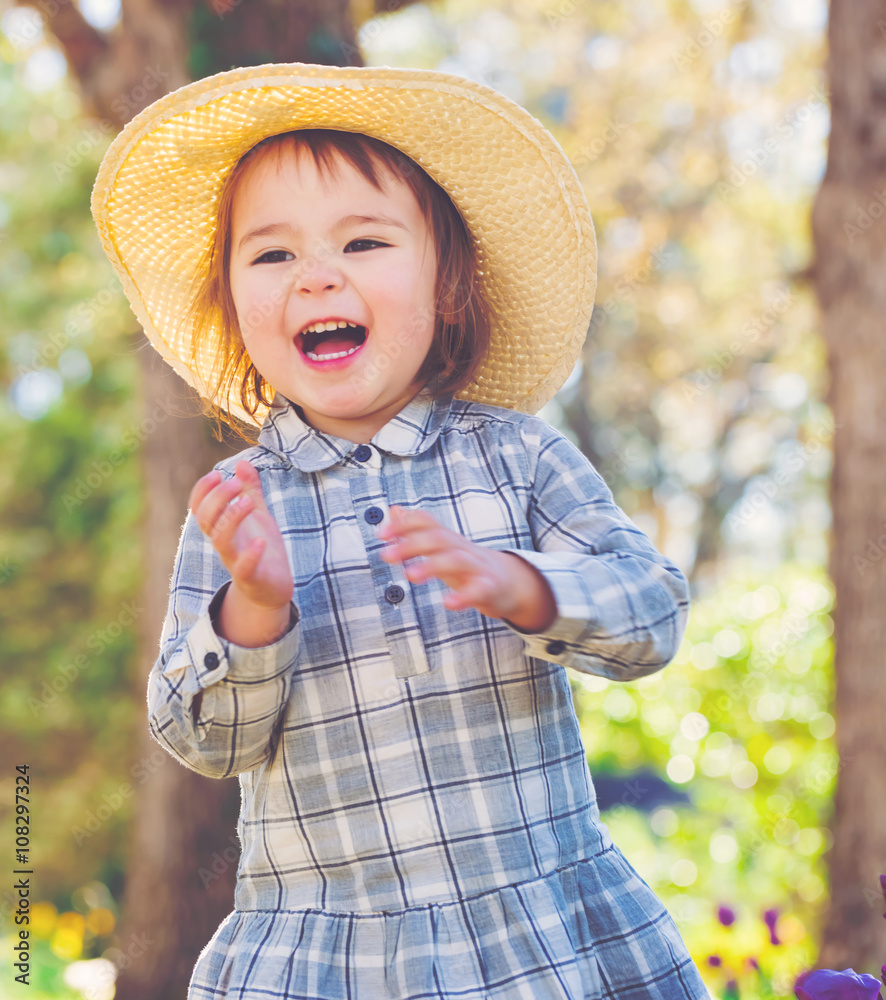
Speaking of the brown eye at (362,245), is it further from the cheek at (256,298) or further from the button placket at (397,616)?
the button placket at (397,616)

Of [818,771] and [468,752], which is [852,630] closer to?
[818,771]

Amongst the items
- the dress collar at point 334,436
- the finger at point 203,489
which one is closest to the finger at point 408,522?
the finger at point 203,489

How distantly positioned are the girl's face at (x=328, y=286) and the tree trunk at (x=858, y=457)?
255 cm

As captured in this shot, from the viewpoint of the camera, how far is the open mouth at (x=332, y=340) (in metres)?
1.50

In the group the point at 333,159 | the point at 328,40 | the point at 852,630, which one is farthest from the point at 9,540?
the point at 333,159

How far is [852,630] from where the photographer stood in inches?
140

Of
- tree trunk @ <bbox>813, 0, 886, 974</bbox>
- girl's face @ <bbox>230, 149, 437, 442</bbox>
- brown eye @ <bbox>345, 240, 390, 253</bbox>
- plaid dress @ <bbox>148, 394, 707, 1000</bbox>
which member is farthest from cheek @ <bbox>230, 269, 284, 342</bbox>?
tree trunk @ <bbox>813, 0, 886, 974</bbox>

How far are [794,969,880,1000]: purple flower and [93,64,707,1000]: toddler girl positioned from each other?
152 mm

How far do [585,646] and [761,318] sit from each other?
37.6ft

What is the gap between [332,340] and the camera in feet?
5.00

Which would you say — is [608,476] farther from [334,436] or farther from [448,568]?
[448,568]

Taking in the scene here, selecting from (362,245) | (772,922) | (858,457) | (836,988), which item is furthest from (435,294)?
(858,457)

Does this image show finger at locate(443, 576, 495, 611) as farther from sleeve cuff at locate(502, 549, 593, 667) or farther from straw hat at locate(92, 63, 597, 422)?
straw hat at locate(92, 63, 597, 422)

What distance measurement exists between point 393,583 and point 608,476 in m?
9.08
